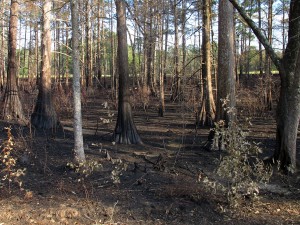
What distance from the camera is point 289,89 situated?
591 centimetres

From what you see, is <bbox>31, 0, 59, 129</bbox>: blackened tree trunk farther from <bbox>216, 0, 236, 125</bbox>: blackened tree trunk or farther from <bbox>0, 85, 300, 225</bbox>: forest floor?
<bbox>216, 0, 236, 125</bbox>: blackened tree trunk

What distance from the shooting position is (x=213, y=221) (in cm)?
402

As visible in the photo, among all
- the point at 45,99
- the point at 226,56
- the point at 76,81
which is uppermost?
the point at 226,56

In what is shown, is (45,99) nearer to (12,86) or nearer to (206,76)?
(12,86)

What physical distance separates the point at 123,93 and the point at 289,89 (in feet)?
12.7

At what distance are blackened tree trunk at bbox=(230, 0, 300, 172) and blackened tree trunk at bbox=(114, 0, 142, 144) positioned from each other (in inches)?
123

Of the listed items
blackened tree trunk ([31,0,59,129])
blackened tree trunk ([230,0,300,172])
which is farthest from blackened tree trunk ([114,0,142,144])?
blackened tree trunk ([230,0,300,172])

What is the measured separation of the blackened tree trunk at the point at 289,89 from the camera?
19.1ft

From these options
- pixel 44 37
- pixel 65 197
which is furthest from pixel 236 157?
pixel 44 37

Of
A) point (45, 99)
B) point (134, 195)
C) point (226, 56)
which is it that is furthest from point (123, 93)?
point (134, 195)

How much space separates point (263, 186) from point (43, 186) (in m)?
3.31

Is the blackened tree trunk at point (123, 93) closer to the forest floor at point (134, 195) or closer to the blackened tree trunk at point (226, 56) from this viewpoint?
the forest floor at point (134, 195)

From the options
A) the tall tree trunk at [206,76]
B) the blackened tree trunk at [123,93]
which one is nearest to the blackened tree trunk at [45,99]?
the blackened tree trunk at [123,93]

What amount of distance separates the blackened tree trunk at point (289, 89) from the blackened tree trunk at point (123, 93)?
311cm
